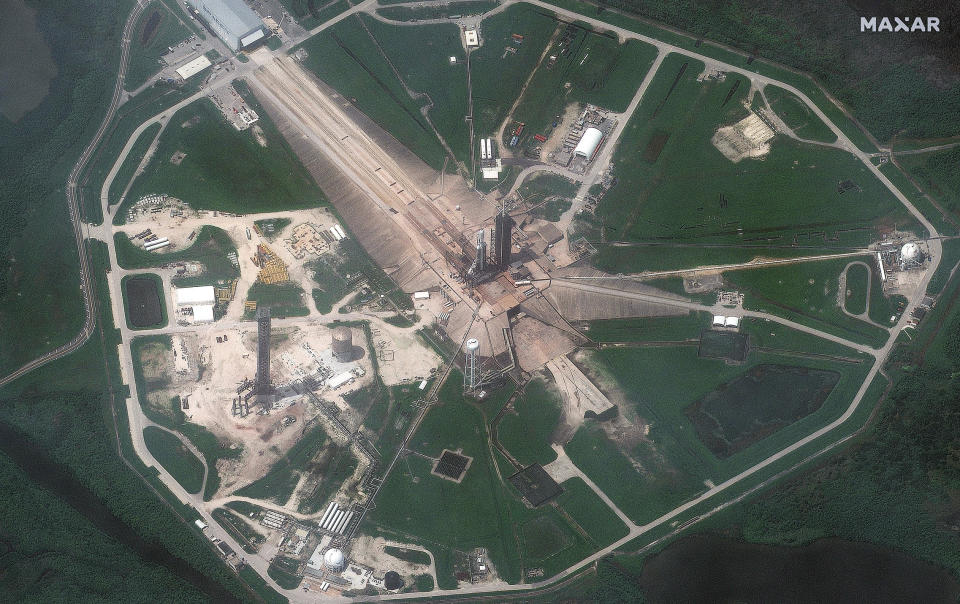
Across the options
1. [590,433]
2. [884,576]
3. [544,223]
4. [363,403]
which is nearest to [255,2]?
[544,223]

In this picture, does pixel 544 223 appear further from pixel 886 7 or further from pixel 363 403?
pixel 886 7

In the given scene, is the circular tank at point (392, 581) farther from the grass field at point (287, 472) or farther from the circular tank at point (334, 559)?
the grass field at point (287, 472)

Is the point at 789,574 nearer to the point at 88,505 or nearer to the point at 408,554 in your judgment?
the point at 408,554

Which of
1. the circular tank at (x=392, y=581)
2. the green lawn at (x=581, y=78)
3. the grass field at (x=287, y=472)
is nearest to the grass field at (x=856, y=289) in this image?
the green lawn at (x=581, y=78)

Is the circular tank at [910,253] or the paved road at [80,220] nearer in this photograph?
the paved road at [80,220]

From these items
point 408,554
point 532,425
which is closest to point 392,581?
point 408,554
